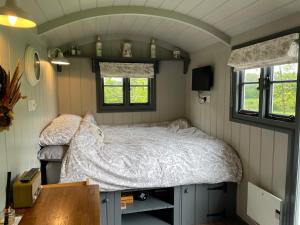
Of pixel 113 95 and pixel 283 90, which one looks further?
pixel 113 95

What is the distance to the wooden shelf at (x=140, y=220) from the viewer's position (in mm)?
2484

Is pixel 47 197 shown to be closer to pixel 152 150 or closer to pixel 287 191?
pixel 152 150

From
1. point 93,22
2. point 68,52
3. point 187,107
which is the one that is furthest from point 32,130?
point 187,107

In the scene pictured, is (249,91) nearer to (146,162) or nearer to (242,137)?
(242,137)

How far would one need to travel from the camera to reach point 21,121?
173cm

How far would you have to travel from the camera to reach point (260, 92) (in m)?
2.22

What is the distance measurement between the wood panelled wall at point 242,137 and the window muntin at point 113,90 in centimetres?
129

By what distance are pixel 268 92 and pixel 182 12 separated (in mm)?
1200

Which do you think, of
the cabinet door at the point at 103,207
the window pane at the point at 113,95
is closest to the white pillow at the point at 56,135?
the cabinet door at the point at 103,207

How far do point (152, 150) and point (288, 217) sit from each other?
4.35 feet

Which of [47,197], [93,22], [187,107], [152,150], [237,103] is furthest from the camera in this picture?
[187,107]

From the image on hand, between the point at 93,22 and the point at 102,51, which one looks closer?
the point at 93,22

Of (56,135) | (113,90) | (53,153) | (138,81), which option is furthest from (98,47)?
(53,153)

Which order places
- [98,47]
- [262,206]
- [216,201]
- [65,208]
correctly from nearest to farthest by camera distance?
[65,208]
[262,206]
[216,201]
[98,47]
